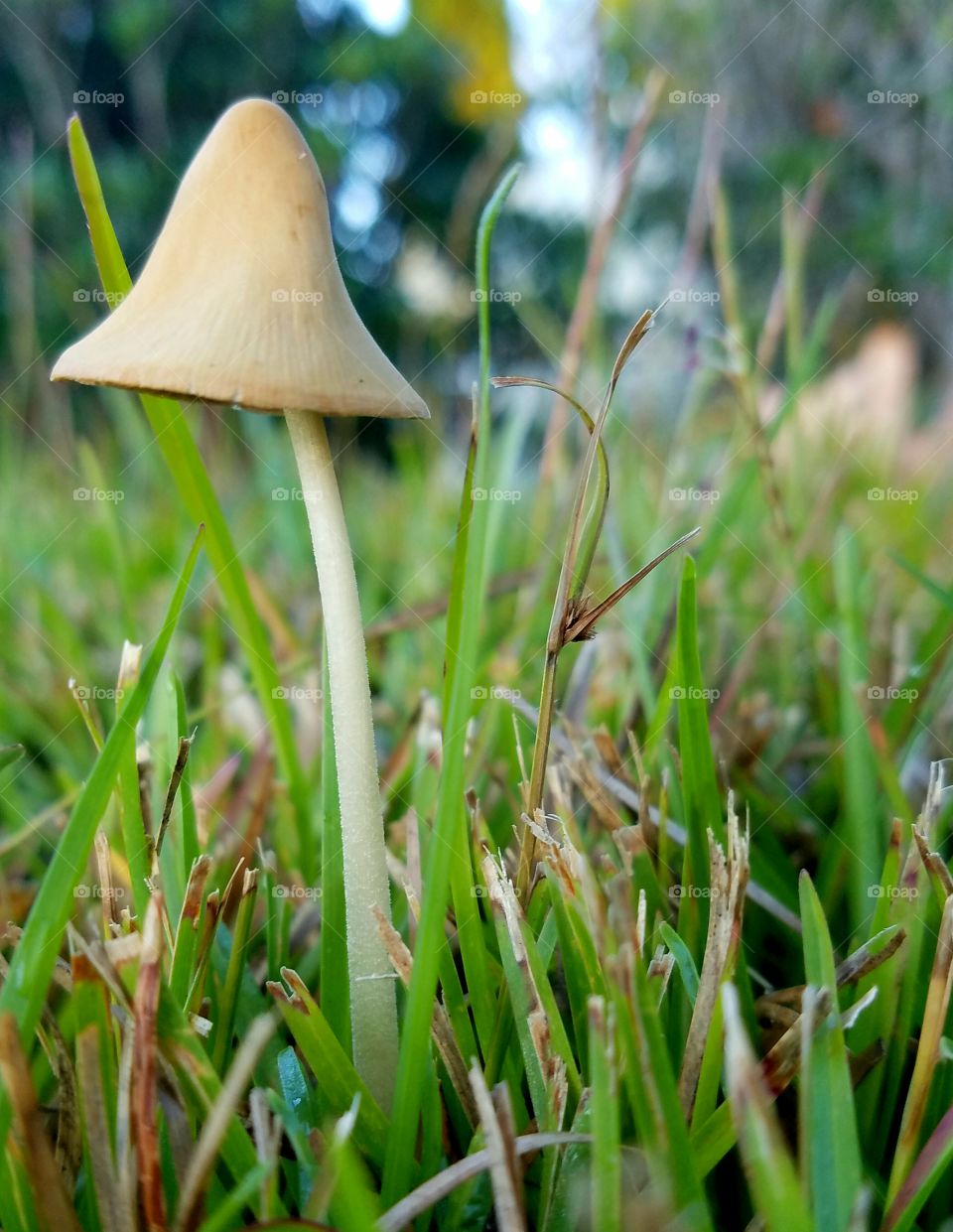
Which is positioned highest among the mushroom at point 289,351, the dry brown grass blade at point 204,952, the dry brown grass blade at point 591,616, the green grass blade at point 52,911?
the mushroom at point 289,351

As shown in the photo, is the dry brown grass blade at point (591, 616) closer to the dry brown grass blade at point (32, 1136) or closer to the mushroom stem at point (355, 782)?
the mushroom stem at point (355, 782)

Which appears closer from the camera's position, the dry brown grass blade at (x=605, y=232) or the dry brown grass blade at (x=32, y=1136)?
the dry brown grass blade at (x=32, y=1136)

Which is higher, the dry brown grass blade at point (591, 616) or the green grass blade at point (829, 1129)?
the dry brown grass blade at point (591, 616)

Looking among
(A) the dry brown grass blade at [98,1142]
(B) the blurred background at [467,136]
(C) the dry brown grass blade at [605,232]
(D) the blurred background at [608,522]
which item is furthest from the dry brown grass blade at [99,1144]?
(B) the blurred background at [467,136]

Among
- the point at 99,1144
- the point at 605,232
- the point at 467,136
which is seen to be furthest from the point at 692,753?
the point at 467,136

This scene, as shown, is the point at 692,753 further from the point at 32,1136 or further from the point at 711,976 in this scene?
the point at 32,1136

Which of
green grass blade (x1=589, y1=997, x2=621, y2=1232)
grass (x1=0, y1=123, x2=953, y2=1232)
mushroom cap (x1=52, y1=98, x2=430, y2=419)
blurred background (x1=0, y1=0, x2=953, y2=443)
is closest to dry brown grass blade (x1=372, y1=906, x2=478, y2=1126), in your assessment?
grass (x1=0, y1=123, x2=953, y2=1232)
